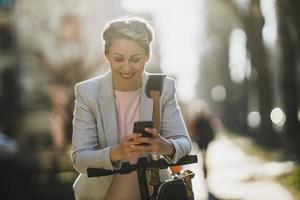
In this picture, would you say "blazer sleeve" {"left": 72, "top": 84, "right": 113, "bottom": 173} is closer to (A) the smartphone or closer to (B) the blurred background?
(A) the smartphone

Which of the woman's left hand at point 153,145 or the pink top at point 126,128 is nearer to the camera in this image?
the woman's left hand at point 153,145

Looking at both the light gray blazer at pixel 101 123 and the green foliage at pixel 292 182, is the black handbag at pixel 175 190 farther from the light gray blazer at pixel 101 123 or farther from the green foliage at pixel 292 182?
the green foliage at pixel 292 182

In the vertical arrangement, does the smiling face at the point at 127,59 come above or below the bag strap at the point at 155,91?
above

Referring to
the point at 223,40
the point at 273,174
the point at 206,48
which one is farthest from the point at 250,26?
the point at 206,48

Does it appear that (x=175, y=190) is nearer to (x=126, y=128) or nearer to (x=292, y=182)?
(x=126, y=128)

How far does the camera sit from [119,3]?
38.1 meters

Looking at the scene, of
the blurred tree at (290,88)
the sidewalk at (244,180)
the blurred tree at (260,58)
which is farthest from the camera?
the blurred tree at (290,88)

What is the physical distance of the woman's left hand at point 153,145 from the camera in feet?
9.56

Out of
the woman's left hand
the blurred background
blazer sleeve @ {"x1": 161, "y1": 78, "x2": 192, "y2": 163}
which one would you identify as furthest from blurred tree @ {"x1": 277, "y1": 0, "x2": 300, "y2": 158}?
the woman's left hand

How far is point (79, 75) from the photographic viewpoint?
27.8 metres

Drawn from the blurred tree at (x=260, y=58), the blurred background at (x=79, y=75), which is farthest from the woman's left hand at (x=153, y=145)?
the blurred tree at (x=260, y=58)

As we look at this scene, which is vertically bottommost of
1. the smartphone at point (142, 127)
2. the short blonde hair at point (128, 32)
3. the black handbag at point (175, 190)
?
the black handbag at point (175, 190)

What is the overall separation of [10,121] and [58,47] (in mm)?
13190

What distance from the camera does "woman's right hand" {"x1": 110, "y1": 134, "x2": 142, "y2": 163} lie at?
115 inches
